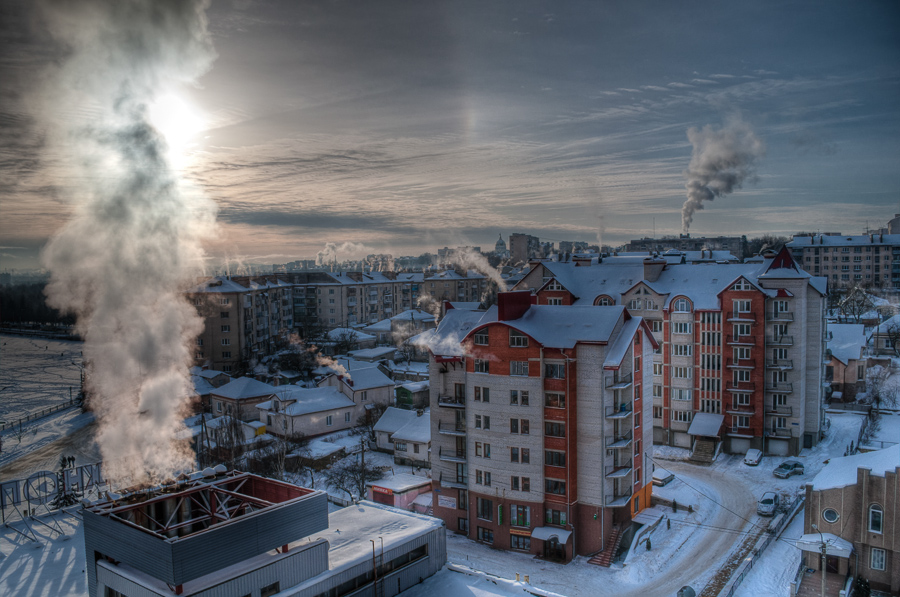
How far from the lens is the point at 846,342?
167ft

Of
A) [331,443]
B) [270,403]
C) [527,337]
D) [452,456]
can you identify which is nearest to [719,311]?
[527,337]

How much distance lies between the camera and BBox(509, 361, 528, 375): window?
28.2m

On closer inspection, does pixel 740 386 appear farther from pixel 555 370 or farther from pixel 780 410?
pixel 555 370

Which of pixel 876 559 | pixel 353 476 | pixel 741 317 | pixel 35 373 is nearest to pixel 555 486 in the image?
pixel 876 559

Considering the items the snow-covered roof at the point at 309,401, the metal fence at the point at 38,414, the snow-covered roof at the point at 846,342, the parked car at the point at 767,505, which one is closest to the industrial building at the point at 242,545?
the parked car at the point at 767,505

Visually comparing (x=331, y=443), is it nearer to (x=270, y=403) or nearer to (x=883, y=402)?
(x=270, y=403)

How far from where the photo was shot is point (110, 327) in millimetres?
26578

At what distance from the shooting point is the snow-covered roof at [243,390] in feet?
157

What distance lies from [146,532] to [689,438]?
1356 inches

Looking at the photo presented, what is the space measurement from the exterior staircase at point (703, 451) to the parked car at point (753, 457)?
6.29 ft

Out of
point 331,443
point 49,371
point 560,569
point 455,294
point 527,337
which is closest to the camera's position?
point 560,569

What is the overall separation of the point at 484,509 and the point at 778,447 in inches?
856

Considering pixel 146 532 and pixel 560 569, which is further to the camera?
pixel 560 569

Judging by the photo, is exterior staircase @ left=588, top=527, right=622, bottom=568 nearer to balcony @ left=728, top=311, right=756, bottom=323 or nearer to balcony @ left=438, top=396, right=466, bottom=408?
balcony @ left=438, top=396, right=466, bottom=408
